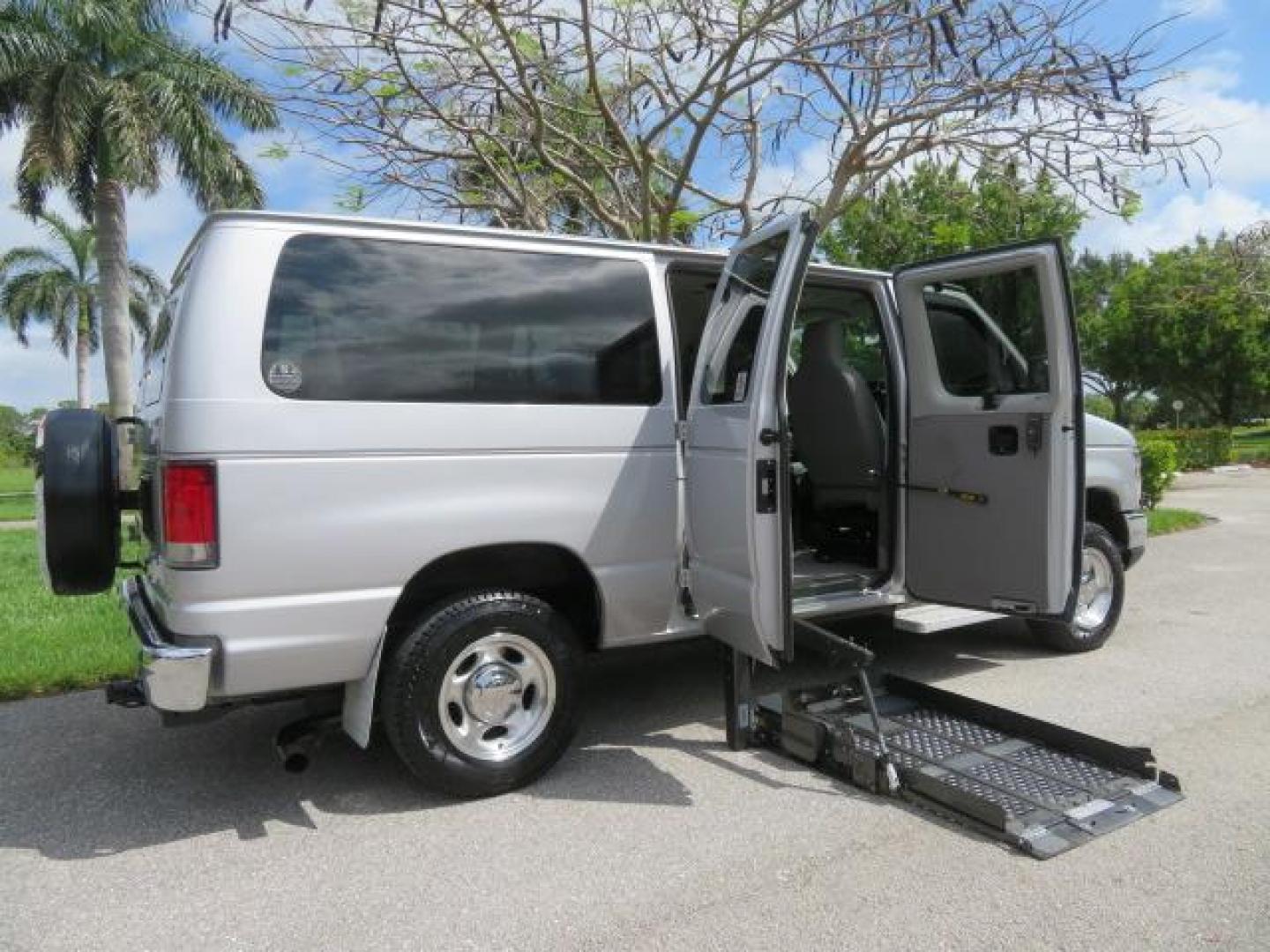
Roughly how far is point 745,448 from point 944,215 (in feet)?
25.4

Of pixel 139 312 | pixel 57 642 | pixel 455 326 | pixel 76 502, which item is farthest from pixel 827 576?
pixel 139 312

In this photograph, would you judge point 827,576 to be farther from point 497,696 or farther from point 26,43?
point 26,43

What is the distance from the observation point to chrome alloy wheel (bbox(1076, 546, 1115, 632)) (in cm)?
608

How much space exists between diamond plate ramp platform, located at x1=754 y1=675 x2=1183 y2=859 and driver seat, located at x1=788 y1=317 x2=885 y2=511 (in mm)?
1222

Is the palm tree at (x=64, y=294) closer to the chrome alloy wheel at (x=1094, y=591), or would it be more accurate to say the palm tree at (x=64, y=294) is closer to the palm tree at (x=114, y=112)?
the palm tree at (x=114, y=112)

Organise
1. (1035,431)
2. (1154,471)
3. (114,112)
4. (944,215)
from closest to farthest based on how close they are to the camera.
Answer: (1035,431) → (944,215) → (1154,471) → (114,112)

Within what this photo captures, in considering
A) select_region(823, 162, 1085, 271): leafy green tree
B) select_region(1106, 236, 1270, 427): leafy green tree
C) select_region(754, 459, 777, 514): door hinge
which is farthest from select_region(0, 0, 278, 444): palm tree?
select_region(1106, 236, 1270, 427): leafy green tree

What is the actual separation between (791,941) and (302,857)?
69.1 inches

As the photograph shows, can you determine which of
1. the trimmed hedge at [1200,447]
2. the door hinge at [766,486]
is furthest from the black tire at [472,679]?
the trimmed hedge at [1200,447]

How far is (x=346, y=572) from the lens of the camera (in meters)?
3.59

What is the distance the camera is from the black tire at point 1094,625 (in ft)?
19.6

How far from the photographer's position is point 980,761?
4.06 meters

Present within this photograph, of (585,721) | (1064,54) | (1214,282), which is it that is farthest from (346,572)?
(1214,282)

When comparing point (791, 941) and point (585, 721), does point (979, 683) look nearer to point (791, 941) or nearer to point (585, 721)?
point (585, 721)
